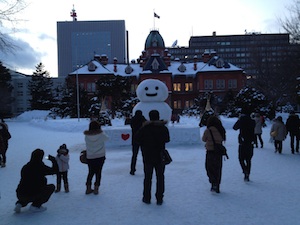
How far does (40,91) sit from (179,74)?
2598cm

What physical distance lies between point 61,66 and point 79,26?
14779 millimetres

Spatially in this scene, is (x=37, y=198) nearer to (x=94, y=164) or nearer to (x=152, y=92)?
(x=94, y=164)

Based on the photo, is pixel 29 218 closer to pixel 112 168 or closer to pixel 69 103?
pixel 112 168

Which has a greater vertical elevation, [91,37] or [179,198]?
[91,37]

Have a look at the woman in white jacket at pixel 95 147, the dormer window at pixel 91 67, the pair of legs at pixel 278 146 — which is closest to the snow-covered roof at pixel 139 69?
the dormer window at pixel 91 67

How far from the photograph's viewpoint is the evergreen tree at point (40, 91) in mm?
54406

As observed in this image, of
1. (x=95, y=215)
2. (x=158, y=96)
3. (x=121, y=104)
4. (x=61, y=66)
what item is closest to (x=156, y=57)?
(x=121, y=104)

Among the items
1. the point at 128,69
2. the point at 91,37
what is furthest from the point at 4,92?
the point at 91,37

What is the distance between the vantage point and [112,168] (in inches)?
374

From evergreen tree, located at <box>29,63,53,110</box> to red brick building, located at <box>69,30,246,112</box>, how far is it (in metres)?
7.02

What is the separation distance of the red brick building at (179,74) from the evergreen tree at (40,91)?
7.02 metres

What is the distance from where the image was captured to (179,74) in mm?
56000

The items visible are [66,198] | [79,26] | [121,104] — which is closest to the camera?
[66,198]

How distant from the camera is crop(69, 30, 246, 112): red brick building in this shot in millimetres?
52406
